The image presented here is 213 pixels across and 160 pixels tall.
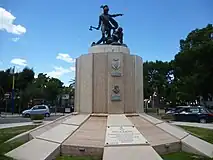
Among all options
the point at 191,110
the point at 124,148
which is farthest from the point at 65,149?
the point at 191,110

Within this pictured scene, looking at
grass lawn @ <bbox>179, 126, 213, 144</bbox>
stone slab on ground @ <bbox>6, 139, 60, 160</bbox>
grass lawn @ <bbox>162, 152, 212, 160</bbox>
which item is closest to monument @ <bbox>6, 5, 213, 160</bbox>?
stone slab on ground @ <bbox>6, 139, 60, 160</bbox>

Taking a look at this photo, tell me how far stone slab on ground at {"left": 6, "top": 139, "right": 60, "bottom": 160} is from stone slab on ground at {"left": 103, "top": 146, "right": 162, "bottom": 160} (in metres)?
1.55

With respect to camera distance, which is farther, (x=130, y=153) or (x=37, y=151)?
(x=37, y=151)

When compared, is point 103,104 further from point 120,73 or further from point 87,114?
point 120,73

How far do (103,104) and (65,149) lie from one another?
9.43 ft

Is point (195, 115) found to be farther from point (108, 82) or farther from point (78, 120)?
point (78, 120)

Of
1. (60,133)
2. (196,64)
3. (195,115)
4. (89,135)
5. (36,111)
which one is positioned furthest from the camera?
(196,64)

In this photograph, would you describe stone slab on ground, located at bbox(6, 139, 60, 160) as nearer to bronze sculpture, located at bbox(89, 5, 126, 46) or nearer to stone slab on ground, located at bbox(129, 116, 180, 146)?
stone slab on ground, located at bbox(129, 116, 180, 146)

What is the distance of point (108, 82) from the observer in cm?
1034

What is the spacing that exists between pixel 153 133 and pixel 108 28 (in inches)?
207

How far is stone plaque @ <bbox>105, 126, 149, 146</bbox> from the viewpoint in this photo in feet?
25.4

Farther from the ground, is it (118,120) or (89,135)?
(118,120)

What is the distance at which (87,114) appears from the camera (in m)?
10.3

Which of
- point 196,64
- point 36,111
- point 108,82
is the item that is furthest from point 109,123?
point 196,64
